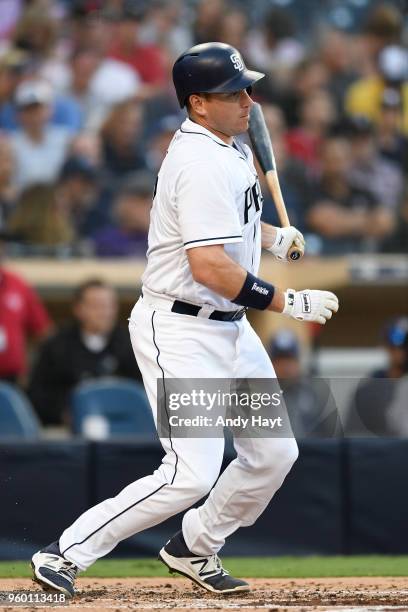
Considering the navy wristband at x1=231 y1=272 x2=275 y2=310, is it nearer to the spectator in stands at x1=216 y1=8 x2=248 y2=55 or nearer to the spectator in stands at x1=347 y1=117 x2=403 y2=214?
the spectator in stands at x1=347 y1=117 x2=403 y2=214

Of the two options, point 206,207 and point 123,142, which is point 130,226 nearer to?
point 123,142

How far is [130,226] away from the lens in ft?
28.9

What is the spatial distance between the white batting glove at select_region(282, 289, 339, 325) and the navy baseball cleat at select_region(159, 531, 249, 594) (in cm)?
102

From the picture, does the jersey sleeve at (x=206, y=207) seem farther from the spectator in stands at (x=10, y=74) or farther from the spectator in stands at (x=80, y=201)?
the spectator in stands at (x=10, y=74)

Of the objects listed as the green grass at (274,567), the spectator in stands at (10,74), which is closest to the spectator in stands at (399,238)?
the spectator in stands at (10,74)

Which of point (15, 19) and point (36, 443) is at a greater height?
point (15, 19)

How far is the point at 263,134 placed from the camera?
5.00 metres

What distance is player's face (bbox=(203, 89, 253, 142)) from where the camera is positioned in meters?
4.40

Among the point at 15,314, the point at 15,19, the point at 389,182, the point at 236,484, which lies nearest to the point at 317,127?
the point at 389,182

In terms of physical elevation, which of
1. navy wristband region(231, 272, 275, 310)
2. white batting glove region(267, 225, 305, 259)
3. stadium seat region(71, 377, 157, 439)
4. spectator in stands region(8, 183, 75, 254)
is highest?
white batting glove region(267, 225, 305, 259)

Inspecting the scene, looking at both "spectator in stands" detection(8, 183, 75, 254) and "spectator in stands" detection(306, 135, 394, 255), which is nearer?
"spectator in stands" detection(8, 183, 75, 254)

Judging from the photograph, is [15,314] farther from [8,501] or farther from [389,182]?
[389,182]

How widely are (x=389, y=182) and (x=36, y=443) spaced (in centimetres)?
455

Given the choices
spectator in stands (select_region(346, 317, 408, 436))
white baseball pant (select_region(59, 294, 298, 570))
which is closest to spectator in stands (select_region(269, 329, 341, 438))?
spectator in stands (select_region(346, 317, 408, 436))
